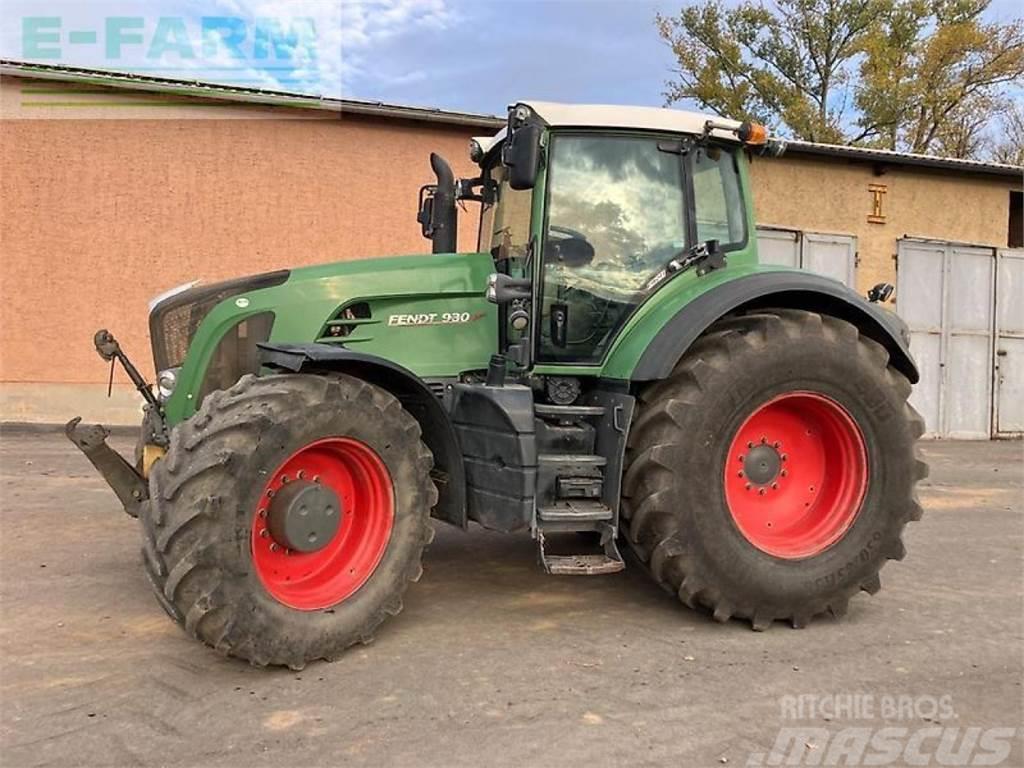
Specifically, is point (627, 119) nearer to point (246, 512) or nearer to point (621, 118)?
point (621, 118)

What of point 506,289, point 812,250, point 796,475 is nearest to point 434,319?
point 506,289

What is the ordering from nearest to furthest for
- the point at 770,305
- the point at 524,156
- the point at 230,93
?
the point at 524,156 → the point at 770,305 → the point at 230,93

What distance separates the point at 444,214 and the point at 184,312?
1756 millimetres

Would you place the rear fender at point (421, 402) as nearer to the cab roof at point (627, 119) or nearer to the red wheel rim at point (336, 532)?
the red wheel rim at point (336, 532)

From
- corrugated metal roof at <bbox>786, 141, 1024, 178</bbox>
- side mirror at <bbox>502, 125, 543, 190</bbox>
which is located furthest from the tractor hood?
corrugated metal roof at <bbox>786, 141, 1024, 178</bbox>

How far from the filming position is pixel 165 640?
383cm

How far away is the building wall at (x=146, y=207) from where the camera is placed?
1121cm

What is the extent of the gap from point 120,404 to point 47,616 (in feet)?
25.9

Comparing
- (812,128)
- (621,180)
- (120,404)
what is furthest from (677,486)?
(812,128)

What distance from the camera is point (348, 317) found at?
421 cm

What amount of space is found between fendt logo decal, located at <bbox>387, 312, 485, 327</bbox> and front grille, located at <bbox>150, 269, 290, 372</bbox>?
22.2 inches

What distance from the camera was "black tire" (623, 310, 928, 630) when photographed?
399 cm

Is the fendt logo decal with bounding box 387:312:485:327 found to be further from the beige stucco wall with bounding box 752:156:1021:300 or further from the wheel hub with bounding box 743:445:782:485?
the beige stucco wall with bounding box 752:156:1021:300

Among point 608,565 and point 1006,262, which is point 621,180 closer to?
point 608,565
